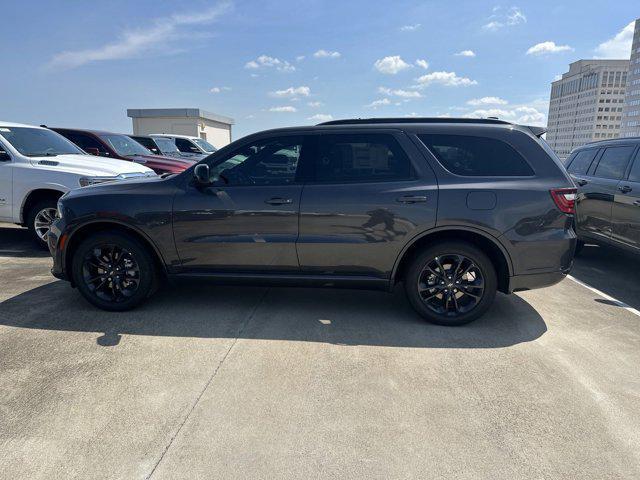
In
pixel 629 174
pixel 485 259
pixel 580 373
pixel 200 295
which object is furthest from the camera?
pixel 629 174

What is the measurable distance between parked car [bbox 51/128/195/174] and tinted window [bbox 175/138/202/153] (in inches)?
234

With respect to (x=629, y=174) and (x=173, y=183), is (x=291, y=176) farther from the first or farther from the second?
(x=629, y=174)

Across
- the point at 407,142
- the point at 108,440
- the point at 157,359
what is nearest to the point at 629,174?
the point at 407,142

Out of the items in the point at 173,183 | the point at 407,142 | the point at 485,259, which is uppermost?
the point at 407,142

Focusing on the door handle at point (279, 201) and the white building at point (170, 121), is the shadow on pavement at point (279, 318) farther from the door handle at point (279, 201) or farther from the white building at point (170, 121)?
the white building at point (170, 121)

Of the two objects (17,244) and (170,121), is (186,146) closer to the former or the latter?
(17,244)

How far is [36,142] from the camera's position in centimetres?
711

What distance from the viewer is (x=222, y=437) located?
8.06 ft

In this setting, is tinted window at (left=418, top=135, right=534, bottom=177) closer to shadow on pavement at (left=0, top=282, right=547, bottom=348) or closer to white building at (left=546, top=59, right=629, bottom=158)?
shadow on pavement at (left=0, top=282, right=547, bottom=348)

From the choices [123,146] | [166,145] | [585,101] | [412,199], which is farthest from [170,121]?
[585,101]

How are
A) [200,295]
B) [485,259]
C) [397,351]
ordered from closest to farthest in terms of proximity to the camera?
[397,351], [485,259], [200,295]

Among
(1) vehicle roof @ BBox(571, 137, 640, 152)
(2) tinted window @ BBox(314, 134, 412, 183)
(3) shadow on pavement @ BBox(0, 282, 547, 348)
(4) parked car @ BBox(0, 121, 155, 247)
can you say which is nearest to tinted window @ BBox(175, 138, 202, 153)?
(4) parked car @ BBox(0, 121, 155, 247)

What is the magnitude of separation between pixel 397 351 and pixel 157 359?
6.20ft

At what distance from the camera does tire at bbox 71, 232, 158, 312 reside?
13.5 feet
